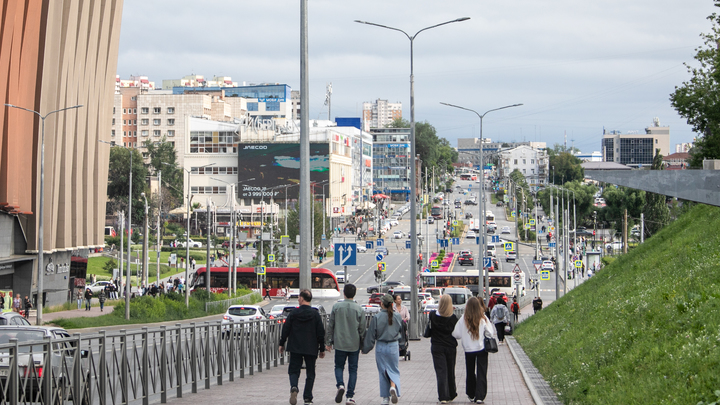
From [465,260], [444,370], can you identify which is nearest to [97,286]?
[465,260]

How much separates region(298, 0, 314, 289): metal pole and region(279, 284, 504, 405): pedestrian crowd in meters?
3.60

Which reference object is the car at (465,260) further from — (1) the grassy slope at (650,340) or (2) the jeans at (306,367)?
(2) the jeans at (306,367)

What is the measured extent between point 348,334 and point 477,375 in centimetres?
197

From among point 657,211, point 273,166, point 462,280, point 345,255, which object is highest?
point 273,166

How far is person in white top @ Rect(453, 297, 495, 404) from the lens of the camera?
1151 centimetres

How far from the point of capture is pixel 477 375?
455 inches

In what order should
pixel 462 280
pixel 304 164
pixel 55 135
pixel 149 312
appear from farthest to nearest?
1. pixel 462 280
2. pixel 55 135
3. pixel 149 312
4. pixel 304 164

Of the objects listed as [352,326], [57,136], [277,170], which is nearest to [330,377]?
[352,326]

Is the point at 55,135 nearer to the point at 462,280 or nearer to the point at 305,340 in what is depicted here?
the point at 462,280

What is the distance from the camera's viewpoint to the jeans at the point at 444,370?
11383 mm

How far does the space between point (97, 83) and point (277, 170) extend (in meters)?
59.6

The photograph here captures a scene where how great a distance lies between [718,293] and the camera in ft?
37.0

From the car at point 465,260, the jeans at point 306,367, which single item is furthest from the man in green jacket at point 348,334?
the car at point 465,260

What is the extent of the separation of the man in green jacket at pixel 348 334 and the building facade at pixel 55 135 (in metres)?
26.1
